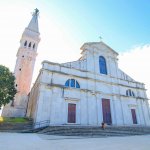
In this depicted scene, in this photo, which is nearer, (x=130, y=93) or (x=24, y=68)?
(x=130, y=93)

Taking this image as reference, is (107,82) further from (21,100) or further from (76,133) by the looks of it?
(21,100)

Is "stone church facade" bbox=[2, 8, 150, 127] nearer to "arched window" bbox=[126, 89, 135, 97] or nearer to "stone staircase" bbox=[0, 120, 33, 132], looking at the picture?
"arched window" bbox=[126, 89, 135, 97]

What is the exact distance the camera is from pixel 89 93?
860 inches

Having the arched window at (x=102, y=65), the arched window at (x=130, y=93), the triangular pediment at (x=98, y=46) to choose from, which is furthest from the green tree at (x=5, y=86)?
the arched window at (x=130, y=93)

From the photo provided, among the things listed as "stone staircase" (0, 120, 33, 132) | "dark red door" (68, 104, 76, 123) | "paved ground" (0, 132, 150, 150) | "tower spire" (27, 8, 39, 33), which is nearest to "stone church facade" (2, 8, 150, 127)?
"dark red door" (68, 104, 76, 123)

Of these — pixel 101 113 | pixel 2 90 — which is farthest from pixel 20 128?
pixel 101 113

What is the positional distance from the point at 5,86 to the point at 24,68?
1295 cm

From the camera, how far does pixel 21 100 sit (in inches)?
1139

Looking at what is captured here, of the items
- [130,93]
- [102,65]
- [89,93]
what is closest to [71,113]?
[89,93]

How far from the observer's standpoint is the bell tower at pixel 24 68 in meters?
27.7

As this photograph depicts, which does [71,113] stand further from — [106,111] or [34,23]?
[34,23]

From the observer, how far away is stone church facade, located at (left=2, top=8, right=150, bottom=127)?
61.5 ft

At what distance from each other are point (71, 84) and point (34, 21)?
25.8 meters

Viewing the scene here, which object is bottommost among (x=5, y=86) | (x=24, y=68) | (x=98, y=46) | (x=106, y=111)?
(x=106, y=111)
